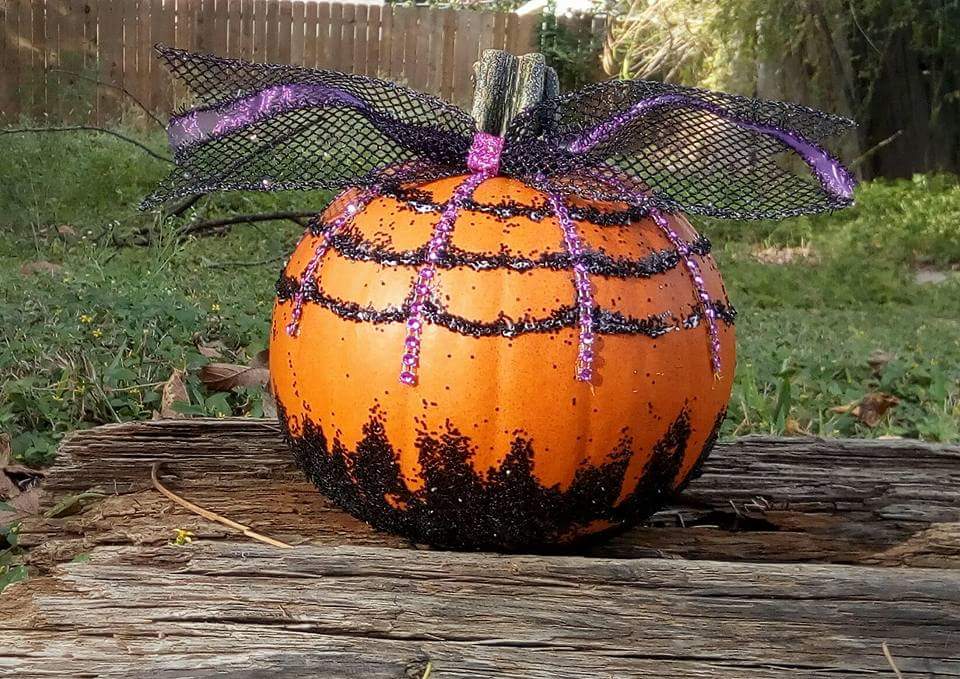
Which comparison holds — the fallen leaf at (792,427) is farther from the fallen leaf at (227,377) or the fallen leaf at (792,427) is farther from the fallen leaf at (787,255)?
the fallen leaf at (787,255)

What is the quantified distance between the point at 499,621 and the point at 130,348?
238cm

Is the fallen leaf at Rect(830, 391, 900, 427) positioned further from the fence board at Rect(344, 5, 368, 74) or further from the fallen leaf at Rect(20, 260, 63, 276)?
the fence board at Rect(344, 5, 368, 74)

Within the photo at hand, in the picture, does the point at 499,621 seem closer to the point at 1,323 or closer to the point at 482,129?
the point at 482,129

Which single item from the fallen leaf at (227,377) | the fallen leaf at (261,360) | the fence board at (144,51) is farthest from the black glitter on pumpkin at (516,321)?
the fence board at (144,51)

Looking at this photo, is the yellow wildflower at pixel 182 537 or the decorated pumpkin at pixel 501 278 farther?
the yellow wildflower at pixel 182 537

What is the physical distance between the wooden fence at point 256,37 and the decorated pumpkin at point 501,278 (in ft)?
32.2

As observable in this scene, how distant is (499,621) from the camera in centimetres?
165

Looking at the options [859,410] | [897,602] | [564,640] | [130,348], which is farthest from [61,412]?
[859,410]

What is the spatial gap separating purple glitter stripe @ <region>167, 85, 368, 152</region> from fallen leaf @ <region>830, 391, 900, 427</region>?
2602 mm

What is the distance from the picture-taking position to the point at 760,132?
198 centimetres

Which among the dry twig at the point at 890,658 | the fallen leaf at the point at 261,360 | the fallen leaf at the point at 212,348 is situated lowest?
the fallen leaf at the point at 212,348

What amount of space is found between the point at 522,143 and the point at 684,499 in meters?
0.88

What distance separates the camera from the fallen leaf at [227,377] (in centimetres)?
346

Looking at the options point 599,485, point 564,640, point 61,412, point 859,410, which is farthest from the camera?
point 859,410
